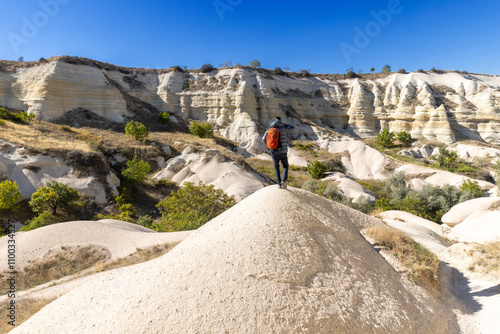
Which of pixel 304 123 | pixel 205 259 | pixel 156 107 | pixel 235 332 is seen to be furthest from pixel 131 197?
pixel 304 123

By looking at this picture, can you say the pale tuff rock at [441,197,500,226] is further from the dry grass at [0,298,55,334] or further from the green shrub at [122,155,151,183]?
the green shrub at [122,155,151,183]

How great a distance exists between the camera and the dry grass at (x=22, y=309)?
496cm

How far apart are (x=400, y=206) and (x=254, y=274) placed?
1753 cm

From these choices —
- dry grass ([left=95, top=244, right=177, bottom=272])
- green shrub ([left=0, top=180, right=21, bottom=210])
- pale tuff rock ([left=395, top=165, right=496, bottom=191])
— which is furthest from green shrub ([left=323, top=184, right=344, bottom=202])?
green shrub ([left=0, top=180, right=21, bottom=210])

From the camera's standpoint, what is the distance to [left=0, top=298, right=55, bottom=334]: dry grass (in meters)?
4.96

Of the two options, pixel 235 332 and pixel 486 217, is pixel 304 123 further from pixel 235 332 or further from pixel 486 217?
pixel 235 332

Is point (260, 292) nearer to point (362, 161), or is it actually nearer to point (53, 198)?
point (53, 198)

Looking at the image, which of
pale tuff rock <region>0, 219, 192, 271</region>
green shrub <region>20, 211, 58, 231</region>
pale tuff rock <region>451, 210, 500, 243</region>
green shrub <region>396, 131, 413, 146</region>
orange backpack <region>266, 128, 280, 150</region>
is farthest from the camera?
green shrub <region>396, 131, 413, 146</region>

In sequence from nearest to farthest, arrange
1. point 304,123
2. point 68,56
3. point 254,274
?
point 254,274, point 68,56, point 304,123

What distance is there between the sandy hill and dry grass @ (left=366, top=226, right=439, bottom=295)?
0.40 metres

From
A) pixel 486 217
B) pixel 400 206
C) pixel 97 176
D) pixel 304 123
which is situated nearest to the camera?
pixel 486 217

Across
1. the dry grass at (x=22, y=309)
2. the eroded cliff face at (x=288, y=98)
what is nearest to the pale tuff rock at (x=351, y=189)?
the eroded cliff face at (x=288, y=98)

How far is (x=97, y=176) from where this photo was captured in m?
20.0

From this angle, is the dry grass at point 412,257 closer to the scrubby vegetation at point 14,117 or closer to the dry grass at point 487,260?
the dry grass at point 487,260
